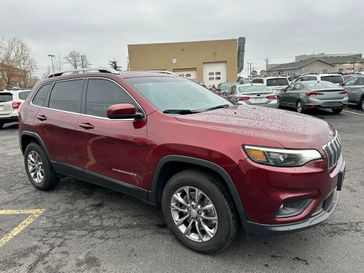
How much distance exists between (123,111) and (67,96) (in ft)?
5.22

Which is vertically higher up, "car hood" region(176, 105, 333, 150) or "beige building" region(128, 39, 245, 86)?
"beige building" region(128, 39, 245, 86)

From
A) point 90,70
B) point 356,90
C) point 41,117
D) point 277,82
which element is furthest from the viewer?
point 277,82

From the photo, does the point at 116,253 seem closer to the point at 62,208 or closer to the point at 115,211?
the point at 115,211

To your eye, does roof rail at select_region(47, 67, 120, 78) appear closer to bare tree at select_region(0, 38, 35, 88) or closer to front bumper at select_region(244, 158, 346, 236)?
front bumper at select_region(244, 158, 346, 236)

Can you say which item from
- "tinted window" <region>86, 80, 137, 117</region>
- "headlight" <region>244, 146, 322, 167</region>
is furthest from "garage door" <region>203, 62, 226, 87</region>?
"headlight" <region>244, 146, 322, 167</region>

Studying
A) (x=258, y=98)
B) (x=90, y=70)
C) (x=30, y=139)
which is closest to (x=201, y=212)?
(x=90, y=70)

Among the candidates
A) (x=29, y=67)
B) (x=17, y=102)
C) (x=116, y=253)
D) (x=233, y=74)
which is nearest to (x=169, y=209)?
(x=116, y=253)

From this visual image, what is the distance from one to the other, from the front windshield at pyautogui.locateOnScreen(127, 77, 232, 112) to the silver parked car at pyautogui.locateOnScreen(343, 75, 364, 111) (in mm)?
11426

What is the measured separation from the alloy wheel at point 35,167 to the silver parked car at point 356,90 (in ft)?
42.4

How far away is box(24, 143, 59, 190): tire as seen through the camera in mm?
4672

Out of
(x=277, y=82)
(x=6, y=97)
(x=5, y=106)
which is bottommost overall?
(x=5, y=106)

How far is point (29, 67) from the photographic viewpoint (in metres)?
37.2

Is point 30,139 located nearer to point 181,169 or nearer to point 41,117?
point 41,117

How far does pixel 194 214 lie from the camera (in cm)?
302
